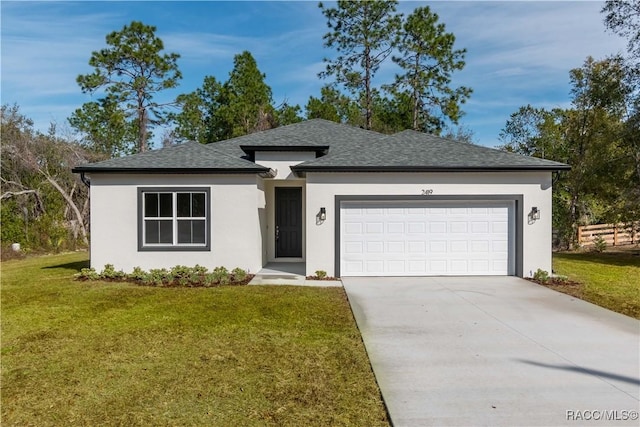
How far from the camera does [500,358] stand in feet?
17.3

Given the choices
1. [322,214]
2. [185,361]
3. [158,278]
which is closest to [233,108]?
[322,214]

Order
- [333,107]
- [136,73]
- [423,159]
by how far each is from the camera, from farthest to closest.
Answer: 1. [333,107]
2. [136,73]
3. [423,159]

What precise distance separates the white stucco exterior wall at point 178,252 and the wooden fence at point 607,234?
1711cm

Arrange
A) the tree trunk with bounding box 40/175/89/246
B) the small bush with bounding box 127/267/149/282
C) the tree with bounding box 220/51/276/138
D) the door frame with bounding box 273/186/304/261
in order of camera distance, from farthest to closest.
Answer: the tree with bounding box 220/51/276/138
the tree trunk with bounding box 40/175/89/246
the door frame with bounding box 273/186/304/261
the small bush with bounding box 127/267/149/282

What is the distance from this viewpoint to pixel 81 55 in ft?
79.9

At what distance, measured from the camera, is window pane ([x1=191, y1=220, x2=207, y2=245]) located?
11.6m

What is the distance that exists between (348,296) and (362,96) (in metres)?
21.1

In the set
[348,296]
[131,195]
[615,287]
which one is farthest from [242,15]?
[615,287]

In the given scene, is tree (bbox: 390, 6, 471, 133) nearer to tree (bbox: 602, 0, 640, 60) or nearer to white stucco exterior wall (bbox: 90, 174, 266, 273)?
tree (bbox: 602, 0, 640, 60)

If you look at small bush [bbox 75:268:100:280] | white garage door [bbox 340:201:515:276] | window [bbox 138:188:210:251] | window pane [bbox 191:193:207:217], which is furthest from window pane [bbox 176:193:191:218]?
white garage door [bbox 340:201:515:276]

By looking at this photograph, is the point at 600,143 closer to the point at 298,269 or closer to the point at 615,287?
the point at 615,287

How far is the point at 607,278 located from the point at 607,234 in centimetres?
1221

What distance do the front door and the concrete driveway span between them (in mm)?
5407

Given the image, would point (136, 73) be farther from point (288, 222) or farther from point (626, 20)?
point (626, 20)
